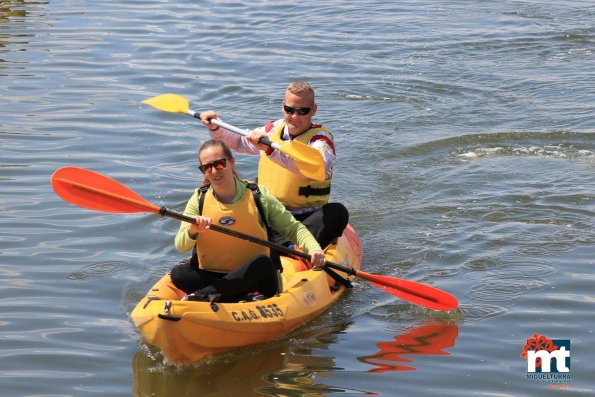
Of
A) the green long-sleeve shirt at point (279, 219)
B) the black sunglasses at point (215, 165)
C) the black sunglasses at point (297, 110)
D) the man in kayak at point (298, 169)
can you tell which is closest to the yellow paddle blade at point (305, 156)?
the man in kayak at point (298, 169)

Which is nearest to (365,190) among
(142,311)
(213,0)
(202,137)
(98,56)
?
(202,137)

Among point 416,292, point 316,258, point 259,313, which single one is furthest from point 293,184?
point 259,313

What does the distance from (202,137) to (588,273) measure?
14.7ft

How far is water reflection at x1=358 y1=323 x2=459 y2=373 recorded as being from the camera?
568cm

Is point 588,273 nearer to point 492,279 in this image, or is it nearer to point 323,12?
point 492,279

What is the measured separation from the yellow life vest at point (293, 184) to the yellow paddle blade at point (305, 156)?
35 cm

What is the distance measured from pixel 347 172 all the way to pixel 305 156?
274cm

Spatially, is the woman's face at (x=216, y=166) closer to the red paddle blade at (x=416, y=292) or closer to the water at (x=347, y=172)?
the water at (x=347, y=172)

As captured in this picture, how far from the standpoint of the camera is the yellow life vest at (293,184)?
683 cm

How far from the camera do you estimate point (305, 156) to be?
6.41 metres

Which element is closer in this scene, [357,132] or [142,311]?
[142,311]

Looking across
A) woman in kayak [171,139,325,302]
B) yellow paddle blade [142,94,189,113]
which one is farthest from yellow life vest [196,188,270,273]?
yellow paddle blade [142,94,189,113]

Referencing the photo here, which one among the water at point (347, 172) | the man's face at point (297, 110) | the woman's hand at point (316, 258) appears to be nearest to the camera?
the water at point (347, 172)

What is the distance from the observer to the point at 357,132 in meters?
10.1
